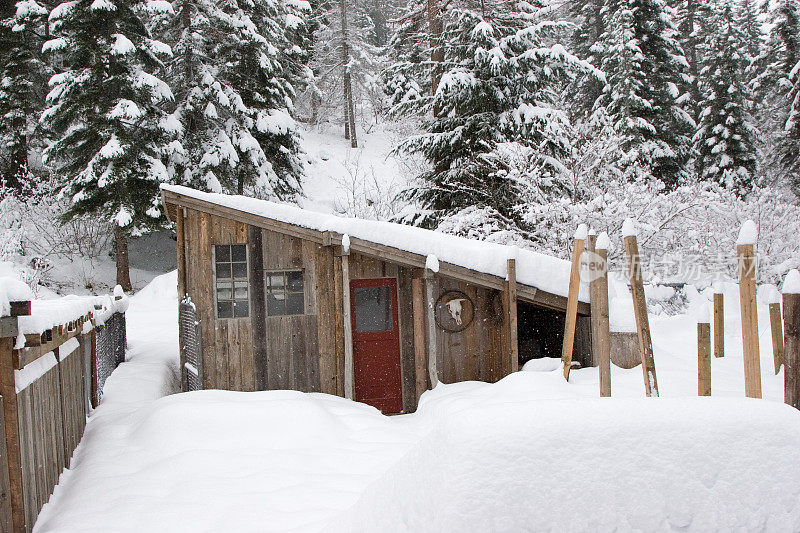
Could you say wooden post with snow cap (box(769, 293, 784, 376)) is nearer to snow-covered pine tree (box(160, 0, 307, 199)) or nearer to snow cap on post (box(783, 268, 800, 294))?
snow cap on post (box(783, 268, 800, 294))

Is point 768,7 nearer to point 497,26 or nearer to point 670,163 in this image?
point 670,163

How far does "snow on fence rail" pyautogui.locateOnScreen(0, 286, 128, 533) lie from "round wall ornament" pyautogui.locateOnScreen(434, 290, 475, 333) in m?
5.11

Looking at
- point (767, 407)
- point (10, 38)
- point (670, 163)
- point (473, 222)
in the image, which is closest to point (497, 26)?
point (473, 222)

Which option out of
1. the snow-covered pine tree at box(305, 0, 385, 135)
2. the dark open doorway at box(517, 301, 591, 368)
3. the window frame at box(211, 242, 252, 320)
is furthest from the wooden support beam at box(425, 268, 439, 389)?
the snow-covered pine tree at box(305, 0, 385, 135)

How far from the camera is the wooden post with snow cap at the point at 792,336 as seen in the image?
13.3ft

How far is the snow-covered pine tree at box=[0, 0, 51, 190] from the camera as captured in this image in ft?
62.5

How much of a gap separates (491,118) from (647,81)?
9.27 meters

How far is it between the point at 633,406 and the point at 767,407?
70 centimetres

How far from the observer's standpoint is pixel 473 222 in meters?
13.0

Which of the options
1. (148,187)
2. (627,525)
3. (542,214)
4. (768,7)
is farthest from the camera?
(768,7)

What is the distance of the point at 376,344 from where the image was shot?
946 cm

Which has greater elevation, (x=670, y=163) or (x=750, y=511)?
(x=670, y=163)

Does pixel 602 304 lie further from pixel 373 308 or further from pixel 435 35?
pixel 435 35

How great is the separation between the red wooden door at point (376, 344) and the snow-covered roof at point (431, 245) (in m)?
1.02
